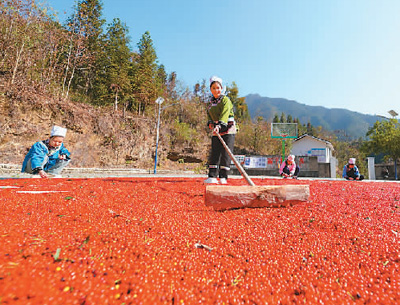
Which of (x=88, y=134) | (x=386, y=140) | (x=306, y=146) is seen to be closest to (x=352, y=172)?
(x=88, y=134)

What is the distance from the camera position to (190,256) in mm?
1367

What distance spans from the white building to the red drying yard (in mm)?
28365

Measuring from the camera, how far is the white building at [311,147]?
27223mm

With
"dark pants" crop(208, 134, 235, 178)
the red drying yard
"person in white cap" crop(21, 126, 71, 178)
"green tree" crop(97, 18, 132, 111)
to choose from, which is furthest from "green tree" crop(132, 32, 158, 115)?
the red drying yard

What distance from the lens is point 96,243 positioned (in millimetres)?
1369

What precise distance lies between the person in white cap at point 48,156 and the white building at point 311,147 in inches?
1128

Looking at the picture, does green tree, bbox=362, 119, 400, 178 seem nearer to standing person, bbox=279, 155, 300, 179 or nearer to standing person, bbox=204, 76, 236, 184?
standing person, bbox=279, 155, 300, 179

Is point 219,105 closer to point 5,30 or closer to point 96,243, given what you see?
point 96,243

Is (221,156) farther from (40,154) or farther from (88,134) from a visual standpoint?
(88,134)

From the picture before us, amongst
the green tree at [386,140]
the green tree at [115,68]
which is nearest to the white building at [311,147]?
the green tree at [386,140]

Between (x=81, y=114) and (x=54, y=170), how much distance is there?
969cm

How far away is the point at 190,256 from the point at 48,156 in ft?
16.5

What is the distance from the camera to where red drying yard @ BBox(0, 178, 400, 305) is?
1006 millimetres

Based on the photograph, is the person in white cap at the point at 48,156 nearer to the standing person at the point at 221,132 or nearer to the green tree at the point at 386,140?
the standing person at the point at 221,132
